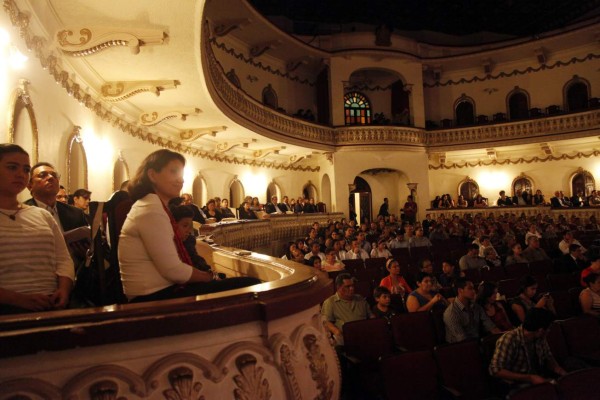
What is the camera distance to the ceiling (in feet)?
73.0

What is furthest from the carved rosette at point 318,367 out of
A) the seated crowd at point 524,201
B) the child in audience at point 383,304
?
the seated crowd at point 524,201

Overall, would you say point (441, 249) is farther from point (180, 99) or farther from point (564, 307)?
point (180, 99)

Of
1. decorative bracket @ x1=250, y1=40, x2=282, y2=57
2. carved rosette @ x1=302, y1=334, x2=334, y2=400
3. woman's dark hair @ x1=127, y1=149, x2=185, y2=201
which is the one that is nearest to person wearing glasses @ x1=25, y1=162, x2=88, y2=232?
woman's dark hair @ x1=127, y1=149, x2=185, y2=201

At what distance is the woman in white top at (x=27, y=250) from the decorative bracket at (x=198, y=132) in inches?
440

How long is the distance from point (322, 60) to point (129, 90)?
1365 cm

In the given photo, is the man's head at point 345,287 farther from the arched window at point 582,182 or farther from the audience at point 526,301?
the arched window at point 582,182

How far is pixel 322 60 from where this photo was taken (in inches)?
819

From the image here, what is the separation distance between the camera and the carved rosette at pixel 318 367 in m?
1.87

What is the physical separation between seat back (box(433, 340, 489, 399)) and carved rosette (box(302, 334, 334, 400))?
2035 millimetres

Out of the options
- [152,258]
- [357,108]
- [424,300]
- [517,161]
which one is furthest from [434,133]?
[152,258]

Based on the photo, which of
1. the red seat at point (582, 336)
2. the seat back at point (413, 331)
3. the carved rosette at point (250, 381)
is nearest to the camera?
the carved rosette at point (250, 381)

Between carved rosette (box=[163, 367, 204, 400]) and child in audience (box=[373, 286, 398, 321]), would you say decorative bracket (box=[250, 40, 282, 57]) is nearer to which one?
child in audience (box=[373, 286, 398, 321])

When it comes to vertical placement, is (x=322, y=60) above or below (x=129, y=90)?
above

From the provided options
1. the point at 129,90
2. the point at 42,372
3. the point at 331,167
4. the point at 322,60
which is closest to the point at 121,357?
the point at 42,372
